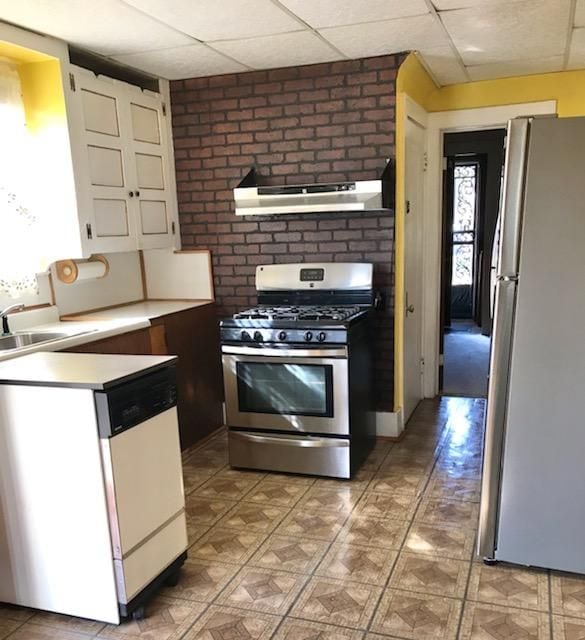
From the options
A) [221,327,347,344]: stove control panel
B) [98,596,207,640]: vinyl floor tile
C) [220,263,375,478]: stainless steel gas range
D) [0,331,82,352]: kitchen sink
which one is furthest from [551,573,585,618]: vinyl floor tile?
[0,331,82,352]: kitchen sink

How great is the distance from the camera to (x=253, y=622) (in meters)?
2.09

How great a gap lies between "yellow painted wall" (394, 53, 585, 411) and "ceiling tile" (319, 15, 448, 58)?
0.67ft

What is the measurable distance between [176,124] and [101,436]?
8.67ft

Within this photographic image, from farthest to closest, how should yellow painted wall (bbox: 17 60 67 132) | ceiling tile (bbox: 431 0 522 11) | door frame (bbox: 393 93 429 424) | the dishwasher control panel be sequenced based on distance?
door frame (bbox: 393 93 429 424), yellow painted wall (bbox: 17 60 67 132), ceiling tile (bbox: 431 0 522 11), the dishwasher control panel

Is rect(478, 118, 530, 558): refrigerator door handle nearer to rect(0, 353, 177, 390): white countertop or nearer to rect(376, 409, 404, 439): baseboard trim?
rect(0, 353, 177, 390): white countertop

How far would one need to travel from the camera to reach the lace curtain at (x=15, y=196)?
9.49 ft

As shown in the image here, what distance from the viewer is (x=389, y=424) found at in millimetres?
3771

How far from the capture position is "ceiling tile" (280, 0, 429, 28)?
8.25 feet

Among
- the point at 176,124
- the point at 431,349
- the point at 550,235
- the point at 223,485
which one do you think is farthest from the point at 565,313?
the point at 176,124

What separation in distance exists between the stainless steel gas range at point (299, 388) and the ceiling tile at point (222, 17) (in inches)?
57.4

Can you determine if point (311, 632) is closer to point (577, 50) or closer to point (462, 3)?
point (462, 3)

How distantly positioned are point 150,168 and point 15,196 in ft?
3.27

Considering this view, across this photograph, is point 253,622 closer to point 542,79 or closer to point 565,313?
point 565,313

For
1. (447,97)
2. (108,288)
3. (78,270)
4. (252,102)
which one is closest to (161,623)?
(78,270)
